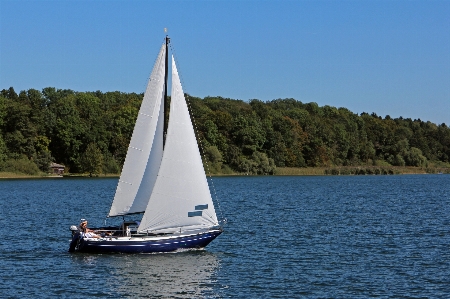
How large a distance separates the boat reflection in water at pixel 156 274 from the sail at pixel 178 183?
183cm

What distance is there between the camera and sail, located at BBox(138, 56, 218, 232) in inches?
1484

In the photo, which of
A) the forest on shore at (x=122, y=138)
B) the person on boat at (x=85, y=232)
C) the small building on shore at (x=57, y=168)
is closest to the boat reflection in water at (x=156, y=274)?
the person on boat at (x=85, y=232)

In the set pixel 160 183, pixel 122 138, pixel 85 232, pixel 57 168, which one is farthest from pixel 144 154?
pixel 122 138

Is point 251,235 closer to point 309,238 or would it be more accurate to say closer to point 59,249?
point 309,238

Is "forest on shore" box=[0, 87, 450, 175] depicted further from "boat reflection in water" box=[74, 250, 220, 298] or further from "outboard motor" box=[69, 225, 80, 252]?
"boat reflection in water" box=[74, 250, 220, 298]

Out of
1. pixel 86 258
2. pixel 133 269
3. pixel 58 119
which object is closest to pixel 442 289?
pixel 133 269

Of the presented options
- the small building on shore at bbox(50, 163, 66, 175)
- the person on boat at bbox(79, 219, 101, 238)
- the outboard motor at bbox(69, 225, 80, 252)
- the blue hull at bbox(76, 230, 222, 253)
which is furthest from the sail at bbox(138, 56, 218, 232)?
the small building on shore at bbox(50, 163, 66, 175)

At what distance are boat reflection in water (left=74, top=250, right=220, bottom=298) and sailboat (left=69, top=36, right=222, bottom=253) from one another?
0.75 metres

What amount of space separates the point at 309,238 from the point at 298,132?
466 ft

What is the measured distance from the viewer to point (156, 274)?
110 ft

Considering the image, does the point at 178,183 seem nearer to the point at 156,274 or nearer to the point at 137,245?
the point at 137,245

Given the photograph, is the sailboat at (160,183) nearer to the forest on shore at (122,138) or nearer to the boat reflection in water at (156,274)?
the boat reflection in water at (156,274)

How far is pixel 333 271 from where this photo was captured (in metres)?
35.1

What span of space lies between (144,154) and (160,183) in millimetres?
1785
